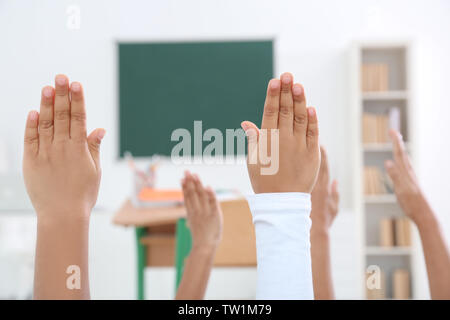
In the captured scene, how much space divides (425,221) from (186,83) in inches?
109

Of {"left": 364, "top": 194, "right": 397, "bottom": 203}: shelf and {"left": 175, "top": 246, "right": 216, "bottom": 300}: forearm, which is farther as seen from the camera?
{"left": 364, "top": 194, "right": 397, "bottom": 203}: shelf

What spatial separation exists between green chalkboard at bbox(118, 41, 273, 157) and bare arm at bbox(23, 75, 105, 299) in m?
2.93

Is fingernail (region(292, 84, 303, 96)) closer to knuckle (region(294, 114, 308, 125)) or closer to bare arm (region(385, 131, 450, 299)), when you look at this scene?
knuckle (region(294, 114, 308, 125))

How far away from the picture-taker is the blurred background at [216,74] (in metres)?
3.52

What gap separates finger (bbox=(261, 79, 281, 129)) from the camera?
1.91 feet

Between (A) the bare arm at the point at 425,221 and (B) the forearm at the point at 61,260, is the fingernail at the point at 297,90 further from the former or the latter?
(A) the bare arm at the point at 425,221

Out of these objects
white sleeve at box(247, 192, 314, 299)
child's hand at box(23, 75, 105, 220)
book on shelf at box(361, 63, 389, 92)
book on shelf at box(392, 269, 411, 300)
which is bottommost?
book on shelf at box(392, 269, 411, 300)

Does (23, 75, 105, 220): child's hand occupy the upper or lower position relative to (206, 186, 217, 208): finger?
upper

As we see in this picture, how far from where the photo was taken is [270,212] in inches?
21.1

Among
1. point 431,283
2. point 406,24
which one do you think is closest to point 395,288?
point 406,24

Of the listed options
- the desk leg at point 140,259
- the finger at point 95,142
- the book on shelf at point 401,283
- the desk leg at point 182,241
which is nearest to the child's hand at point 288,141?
the finger at point 95,142

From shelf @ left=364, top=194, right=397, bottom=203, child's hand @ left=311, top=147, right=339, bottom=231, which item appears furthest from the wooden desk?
shelf @ left=364, top=194, right=397, bottom=203

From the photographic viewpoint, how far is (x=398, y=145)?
3.59 ft

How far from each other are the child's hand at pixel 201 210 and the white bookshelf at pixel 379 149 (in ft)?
6.98
